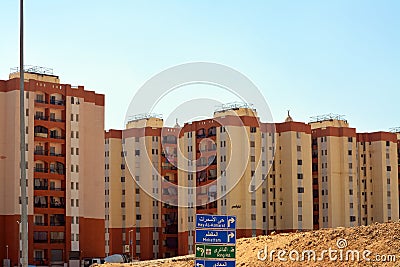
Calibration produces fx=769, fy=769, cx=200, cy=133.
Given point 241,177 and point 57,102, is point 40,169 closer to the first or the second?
point 57,102

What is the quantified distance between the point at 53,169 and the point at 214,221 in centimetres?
5797

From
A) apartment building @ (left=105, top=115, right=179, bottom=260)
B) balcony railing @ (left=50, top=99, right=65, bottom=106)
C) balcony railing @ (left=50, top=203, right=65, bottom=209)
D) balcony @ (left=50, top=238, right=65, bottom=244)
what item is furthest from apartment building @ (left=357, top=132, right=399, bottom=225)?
balcony @ (left=50, top=238, right=65, bottom=244)

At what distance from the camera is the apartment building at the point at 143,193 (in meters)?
101

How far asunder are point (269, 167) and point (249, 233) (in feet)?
32.3

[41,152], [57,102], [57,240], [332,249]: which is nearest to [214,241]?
[332,249]

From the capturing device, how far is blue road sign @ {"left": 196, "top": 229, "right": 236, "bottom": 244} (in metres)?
22.6

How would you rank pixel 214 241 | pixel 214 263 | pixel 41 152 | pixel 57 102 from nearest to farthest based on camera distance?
pixel 214 241 → pixel 214 263 → pixel 41 152 → pixel 57 102

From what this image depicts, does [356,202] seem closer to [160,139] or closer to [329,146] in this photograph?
[329,146]

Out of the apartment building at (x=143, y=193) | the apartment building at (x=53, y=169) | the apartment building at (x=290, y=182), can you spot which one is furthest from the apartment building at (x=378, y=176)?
the apartment building at (x=53, y=169)

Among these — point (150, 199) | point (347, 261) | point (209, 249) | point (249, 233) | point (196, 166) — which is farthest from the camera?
point (150, 199)

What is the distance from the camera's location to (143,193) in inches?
4082

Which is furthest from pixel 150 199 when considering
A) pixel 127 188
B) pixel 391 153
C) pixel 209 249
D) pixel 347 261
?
pixel 209 249

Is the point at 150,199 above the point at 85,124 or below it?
below

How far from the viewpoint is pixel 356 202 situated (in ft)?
335
